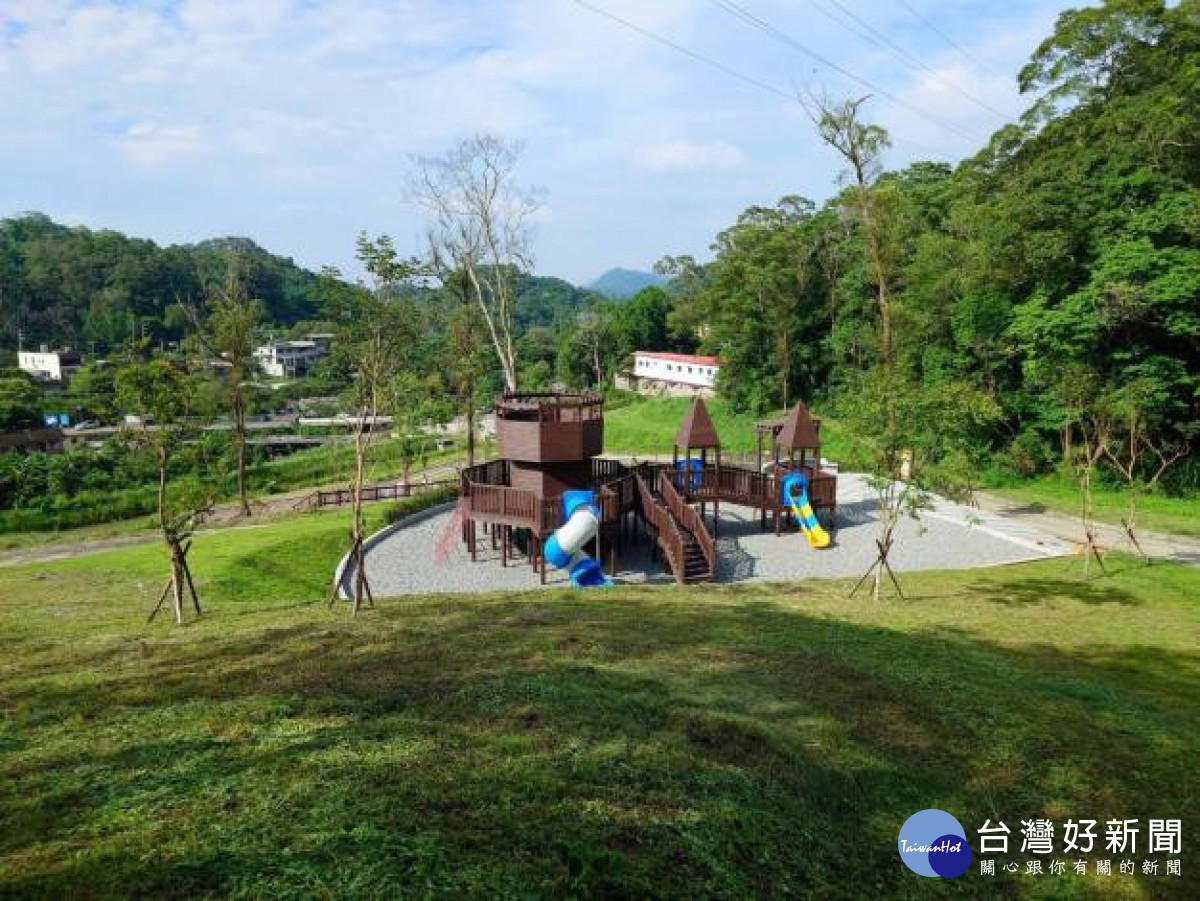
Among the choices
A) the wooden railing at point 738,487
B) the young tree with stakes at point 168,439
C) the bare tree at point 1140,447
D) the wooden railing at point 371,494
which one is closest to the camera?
the young tree with stakes at point 168,439

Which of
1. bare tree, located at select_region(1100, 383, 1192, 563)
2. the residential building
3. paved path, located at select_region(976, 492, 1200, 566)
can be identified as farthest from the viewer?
the residential building

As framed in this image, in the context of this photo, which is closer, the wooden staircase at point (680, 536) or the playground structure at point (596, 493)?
the wooden staircase at point (680, 536)

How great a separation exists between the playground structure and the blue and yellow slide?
0.03 metres

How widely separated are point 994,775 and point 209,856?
642 centimetres

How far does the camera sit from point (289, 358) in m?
92.7

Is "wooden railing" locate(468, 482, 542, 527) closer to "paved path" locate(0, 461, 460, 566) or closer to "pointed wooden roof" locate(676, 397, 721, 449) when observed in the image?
"pointed wooden roof" locate(676, 397, 721, 449)

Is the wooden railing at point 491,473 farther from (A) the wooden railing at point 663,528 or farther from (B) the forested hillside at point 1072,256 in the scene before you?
(B) the forested hillside at point 1072,256

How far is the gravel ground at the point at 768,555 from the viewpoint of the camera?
17.7m

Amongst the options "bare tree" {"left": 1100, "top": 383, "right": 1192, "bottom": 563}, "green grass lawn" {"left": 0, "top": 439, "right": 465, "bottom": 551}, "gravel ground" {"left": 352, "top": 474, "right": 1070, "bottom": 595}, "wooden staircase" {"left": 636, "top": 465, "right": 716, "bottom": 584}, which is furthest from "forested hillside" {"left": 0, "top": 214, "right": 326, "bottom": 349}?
"bare tree" {"left": 1100, "top": 383, "right": 1192, "bottom": 563}

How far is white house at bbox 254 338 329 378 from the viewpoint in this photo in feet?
294

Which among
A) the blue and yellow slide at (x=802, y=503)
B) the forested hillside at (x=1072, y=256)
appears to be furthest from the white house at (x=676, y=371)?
the blue and yellow slide at (x=802, y=503)

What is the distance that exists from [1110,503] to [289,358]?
91119mm

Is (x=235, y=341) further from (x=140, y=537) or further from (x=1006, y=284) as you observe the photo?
(x=1006, y=284)

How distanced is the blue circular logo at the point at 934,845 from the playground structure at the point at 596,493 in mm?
11600
